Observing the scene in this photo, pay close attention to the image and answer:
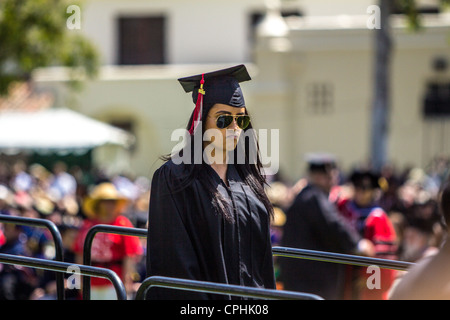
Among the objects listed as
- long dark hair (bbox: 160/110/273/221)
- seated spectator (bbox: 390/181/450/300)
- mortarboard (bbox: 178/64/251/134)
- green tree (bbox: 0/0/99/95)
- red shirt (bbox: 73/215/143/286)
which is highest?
green tree (bbox: 0/0/99/95)

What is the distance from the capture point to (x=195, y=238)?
3348 millimetres

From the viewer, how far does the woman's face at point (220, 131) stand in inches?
137

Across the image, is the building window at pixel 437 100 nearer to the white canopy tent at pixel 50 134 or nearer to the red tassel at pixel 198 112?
the white canopy tent at pixel 50 134

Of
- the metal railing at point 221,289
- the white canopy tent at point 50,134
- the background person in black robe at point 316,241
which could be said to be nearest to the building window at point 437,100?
the white canopy tent at point 50,134

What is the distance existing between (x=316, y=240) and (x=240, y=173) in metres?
2.87

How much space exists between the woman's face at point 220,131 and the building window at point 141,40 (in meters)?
22.6

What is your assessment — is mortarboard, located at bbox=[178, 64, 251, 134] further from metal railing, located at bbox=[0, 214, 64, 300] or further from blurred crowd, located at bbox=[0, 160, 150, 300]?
blurred crowd, located at bbox=[0, 160, 150, 300]

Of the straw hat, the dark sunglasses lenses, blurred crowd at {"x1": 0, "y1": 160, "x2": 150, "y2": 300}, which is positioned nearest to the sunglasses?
the dark sunglasses lenses

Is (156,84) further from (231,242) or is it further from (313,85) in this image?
(231,242)

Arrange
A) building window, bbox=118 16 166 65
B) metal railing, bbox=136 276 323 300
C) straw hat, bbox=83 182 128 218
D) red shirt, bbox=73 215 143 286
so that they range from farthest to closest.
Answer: building window, bbox=118 16 166 65 → straw hat, bbox=83 182 128 218 → red shirt, bbox=73 215 143 286 → metal railing, bbox=136 276 323 300

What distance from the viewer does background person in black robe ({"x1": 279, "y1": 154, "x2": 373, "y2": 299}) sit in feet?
20.7

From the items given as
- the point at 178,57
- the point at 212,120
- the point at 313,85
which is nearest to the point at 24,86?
→ the point at 178,57
